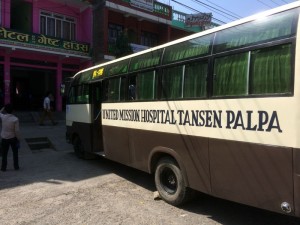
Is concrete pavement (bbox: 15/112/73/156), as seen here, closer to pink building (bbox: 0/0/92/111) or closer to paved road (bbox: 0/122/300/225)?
pink building (bbox: 0/0/92/111)

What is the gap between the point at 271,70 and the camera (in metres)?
4.27

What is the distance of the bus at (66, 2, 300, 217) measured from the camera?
13.4 feet

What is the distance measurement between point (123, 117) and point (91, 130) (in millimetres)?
2393

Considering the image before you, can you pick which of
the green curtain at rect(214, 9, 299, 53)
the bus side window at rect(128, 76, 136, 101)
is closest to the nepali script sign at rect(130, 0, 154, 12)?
the bus side window at rect(128, 76, 136, 101)

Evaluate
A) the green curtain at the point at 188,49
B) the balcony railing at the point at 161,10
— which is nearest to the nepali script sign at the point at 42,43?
the balcony railing at the point at 161,10

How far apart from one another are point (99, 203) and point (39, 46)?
15.4 m

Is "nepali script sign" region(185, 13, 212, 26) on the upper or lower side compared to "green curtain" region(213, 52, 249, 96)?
upper

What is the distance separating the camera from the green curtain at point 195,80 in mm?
5324

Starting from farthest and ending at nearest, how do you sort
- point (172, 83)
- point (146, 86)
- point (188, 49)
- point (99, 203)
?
point (146, 86) → point (99, 203) → point (172, 83) → point (188, 49)

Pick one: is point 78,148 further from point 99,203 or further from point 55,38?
point 55,38

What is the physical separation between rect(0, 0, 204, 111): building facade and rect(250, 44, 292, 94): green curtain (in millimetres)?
16461

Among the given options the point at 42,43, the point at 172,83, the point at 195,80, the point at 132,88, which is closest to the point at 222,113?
the point at 195,80

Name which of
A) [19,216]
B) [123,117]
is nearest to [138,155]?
[123,117]

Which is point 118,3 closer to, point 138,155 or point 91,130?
point 91,130
